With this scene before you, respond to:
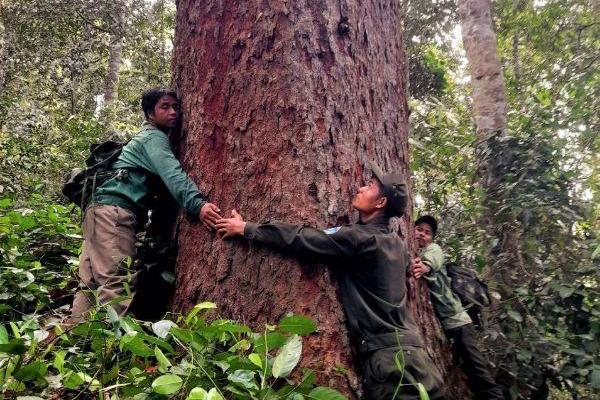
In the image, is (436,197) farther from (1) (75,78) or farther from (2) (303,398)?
(1) (75,78)

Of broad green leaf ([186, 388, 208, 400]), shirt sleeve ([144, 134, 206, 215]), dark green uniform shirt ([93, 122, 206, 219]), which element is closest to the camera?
broad green leaf ([186, 388, 208, 400])

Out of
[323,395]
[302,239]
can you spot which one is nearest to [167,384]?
[323,395]

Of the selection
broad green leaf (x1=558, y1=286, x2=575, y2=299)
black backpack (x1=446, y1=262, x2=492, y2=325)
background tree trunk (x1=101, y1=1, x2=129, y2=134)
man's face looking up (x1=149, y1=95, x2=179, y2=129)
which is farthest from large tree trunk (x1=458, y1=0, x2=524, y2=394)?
background tree trunk (x1=101, y1=1, x2=129, y2=134)

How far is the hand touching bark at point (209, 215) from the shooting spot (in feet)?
9.66

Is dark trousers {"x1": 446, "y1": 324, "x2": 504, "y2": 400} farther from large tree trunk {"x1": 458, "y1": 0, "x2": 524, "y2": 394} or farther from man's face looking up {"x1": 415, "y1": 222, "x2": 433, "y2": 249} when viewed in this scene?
man's face looking up {"x1": 415, "y1": 222, "x2": 433, "y2": 249}

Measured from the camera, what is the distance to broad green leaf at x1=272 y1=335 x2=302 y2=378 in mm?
1979

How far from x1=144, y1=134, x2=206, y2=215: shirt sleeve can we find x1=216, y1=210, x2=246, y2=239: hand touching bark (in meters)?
0.21

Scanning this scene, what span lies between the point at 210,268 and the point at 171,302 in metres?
0.38

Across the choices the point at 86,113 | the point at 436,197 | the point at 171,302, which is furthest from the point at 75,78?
the point at 171,302

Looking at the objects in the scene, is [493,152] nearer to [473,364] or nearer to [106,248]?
[473,364]

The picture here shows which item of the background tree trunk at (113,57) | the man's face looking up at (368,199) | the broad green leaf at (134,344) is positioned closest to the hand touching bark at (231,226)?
the man's face looking up at (368,199)

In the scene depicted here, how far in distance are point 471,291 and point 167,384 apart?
9.92 feet

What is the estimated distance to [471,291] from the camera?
166 inches

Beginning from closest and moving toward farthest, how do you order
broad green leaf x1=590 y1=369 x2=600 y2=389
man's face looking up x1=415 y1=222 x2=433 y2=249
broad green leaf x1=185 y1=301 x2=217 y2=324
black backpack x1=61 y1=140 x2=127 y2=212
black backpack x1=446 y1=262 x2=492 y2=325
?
broad green leaf x1=185 y1=301 x2=217 y2=324
broad green leaf x1=590 y1=369 x2=600 y2=389
black backpack x1=61 y1=140 x2=127 y2=212
black backpack x1=446 y1=262 x2=492 y2=325
man's face looking up x1=415 y1=222 x2=433 y2=249
